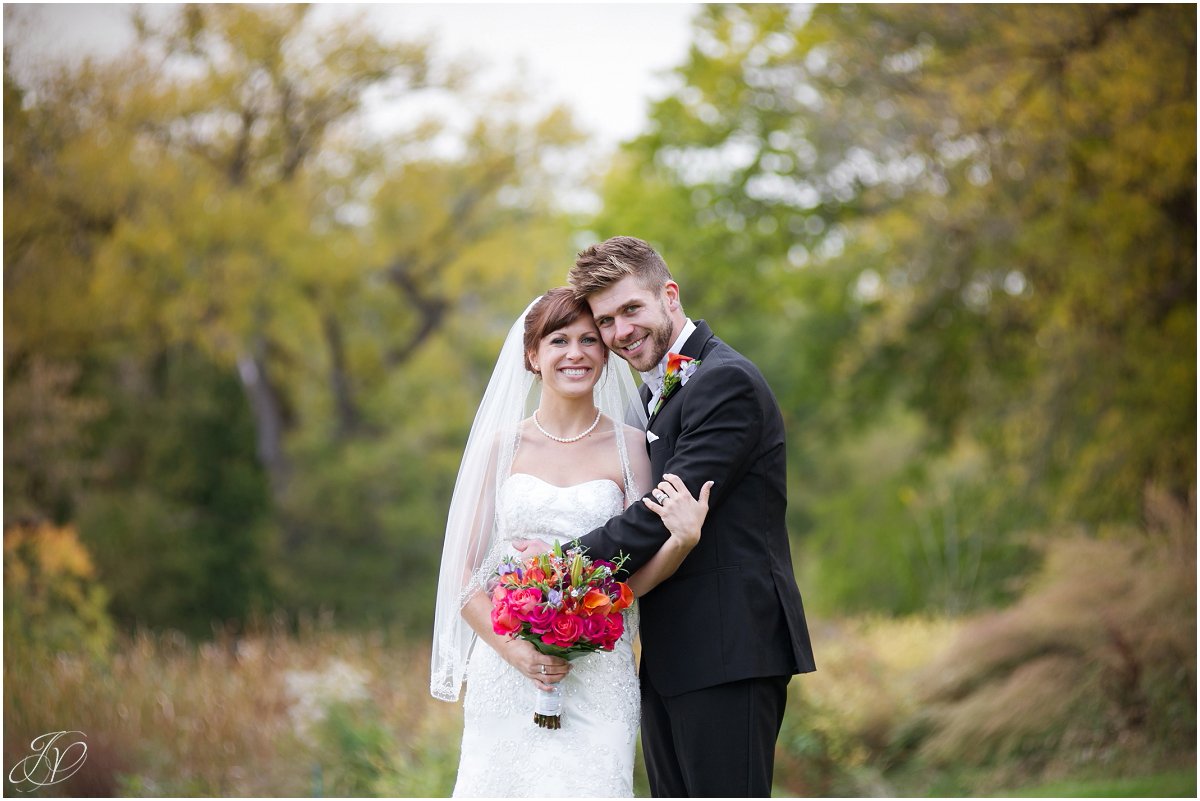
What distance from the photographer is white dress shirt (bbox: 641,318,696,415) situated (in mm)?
4172

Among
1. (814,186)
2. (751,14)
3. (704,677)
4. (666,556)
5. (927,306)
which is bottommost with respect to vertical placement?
(704,677)

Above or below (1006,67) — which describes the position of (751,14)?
above

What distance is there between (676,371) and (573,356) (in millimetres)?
377

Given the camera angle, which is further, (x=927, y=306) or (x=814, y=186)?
(x=814, y=186)

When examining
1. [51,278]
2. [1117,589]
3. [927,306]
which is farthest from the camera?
[51,278]

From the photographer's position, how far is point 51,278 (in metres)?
16.6

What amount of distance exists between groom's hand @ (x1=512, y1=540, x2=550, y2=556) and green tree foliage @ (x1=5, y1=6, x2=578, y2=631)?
11702mm

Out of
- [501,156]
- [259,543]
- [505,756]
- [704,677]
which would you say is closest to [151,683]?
[505,756]

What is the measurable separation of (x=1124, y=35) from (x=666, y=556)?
816 cm

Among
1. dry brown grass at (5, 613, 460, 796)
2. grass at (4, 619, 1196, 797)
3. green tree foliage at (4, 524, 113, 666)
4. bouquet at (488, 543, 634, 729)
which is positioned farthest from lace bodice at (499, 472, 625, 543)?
green tree foliage at (4, 524, 113, 666)

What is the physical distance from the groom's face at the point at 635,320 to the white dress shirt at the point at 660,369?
2cm

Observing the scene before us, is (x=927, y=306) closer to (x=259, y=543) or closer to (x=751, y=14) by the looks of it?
(x=751, y=14)
